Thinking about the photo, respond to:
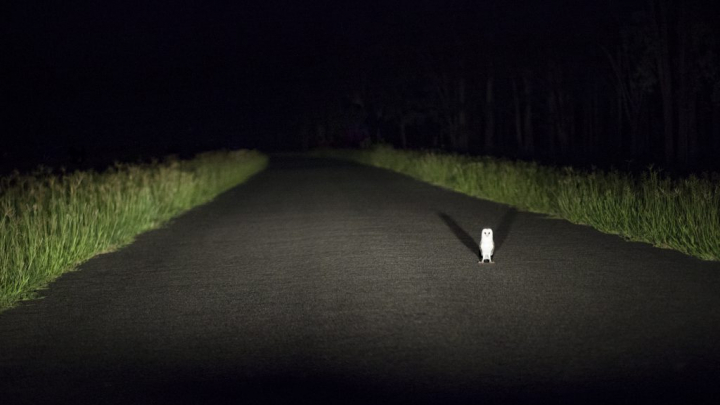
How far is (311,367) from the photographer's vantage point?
569cm

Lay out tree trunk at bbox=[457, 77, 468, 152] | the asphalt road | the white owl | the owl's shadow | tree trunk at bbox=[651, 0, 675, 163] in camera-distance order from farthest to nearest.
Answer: tree trunk at bbox=[457, 77, 468, 152]
tree trunk at bbox=[651, 0, 675, 163]
the owl's shadow
the white owl
the asphalt road

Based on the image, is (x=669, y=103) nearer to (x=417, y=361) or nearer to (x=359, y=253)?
(x=359, y=253)

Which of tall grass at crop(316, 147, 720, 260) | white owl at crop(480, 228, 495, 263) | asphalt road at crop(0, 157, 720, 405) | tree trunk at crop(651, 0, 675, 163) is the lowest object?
asphalt road at crop(0, 157, 720, 405)

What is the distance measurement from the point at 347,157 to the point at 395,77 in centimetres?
1035

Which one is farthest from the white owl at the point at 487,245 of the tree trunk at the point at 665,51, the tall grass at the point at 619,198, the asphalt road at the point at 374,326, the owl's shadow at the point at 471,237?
the tree trunk at the point at 665,51

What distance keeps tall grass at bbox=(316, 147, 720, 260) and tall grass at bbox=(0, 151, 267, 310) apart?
948cm

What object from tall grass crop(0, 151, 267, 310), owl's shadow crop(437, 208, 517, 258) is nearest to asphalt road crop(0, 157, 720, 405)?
owl's shadow crop(437, 208, 517, 258)

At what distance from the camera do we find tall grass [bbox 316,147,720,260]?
11.5 m

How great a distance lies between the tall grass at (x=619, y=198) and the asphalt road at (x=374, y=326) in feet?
2.04

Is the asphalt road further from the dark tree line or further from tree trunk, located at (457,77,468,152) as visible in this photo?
tree trunk, located at (457,77,468,152)

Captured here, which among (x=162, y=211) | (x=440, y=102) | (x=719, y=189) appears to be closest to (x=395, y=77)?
(x=440, y=102)

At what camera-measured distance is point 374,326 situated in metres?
6.95

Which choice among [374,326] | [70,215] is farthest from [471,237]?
[70,215]

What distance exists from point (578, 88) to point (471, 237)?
63.3m
